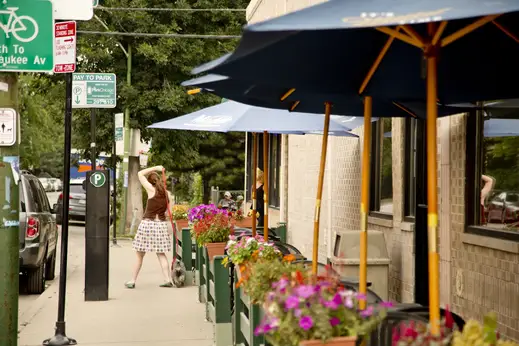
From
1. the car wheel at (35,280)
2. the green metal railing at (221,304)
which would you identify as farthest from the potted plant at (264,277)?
the car wheel at (35,280)

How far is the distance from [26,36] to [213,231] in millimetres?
4058

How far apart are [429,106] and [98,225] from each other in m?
8.46

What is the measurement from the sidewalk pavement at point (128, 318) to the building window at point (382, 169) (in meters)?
2.37

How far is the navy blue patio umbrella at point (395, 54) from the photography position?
11.2ft

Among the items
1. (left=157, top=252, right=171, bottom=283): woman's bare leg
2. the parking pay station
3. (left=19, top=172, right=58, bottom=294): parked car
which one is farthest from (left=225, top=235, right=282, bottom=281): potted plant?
(left=157, top=252, right=171, bottom=283): woman's bare leg

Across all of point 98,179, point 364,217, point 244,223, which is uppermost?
point 98,179

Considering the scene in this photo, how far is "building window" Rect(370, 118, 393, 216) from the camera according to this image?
Answer: 968cm

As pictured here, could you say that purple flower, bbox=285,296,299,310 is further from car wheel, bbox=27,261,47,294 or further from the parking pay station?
car wheel, bbox=27,261,47,294

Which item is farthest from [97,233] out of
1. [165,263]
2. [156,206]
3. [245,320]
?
[245,320]

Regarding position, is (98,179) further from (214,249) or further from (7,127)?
(7,127)

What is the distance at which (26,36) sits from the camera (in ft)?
23.2

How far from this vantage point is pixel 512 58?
16.9 feet

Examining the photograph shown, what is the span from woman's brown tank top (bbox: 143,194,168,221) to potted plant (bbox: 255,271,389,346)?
354 inches

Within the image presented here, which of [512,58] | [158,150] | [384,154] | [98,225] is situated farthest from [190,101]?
[512,58]
